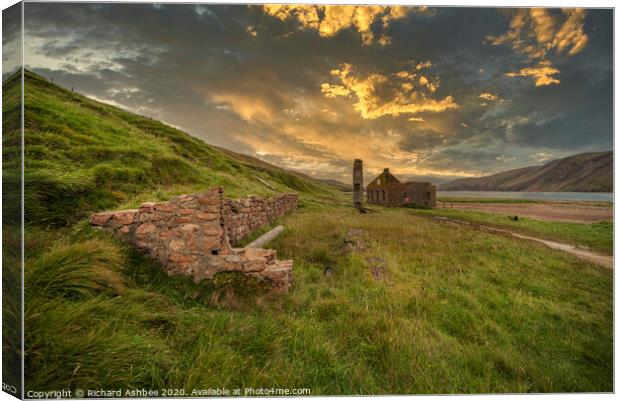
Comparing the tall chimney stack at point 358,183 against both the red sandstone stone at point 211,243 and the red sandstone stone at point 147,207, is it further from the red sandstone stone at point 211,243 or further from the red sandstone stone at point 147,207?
the red sandstone stone at point 147,207

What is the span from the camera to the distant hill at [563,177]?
3696 mm

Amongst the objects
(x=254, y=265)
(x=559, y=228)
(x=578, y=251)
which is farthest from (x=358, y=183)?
(x=559, y=228)

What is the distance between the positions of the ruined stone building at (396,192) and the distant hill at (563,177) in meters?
7.37

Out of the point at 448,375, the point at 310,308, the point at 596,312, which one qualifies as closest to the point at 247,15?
the point at 310,308

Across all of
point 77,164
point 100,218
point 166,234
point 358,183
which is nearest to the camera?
point 100,218

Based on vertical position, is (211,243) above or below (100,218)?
below

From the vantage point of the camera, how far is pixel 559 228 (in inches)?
346

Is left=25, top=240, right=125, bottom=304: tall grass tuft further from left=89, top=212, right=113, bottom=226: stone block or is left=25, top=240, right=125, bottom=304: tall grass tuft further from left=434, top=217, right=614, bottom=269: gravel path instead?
left=434, top=217, right=614, bottom=269: gravel path

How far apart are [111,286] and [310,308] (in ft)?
8.64

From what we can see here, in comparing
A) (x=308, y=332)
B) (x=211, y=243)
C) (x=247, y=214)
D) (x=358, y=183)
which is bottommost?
(x=308, y=332)

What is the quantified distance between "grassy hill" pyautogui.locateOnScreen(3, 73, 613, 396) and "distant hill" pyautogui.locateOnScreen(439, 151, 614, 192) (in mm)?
2228

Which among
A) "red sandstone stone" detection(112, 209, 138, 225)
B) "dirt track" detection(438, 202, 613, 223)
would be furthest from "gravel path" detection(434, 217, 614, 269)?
"red sandstone stone" detection(112, 209, 138, 225)

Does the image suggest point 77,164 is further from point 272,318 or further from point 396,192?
point 396,192

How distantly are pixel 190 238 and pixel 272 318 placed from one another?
6.01 feet
